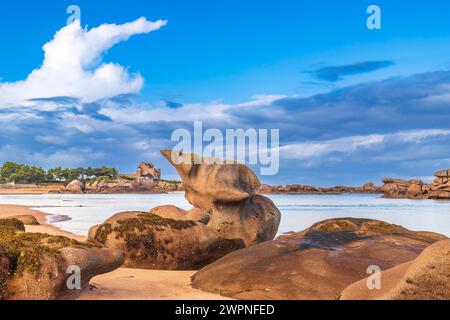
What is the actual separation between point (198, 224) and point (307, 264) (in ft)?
15.6

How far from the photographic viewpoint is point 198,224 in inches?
567

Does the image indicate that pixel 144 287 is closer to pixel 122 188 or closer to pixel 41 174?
pixel 122 188

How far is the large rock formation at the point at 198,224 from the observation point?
45.1 feet

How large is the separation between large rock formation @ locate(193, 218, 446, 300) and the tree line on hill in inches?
5044

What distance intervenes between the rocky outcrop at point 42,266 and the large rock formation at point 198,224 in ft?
14.8

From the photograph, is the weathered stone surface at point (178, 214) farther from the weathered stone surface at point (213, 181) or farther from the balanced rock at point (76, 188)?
the balanced rock at point (76, 188)

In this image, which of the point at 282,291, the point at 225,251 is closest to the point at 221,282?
the point at 282,291

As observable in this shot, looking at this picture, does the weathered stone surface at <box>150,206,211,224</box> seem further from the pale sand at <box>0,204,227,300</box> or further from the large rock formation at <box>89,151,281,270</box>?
the pale sand at <box>0,204,227,300</box>

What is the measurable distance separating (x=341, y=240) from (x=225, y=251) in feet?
12.1

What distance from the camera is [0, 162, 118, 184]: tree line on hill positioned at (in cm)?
12950

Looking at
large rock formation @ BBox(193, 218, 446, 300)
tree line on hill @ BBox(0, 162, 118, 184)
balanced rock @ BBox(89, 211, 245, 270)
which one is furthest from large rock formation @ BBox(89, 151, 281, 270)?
tree line on hill @ BBox(0, 162, 118, 184)

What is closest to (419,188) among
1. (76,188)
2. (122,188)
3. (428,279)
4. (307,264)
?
(122,188)
